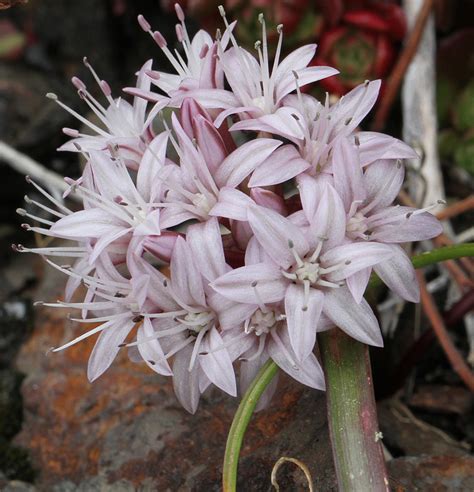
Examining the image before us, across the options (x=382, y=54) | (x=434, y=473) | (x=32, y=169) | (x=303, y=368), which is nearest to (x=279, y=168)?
(x=303, y=368)

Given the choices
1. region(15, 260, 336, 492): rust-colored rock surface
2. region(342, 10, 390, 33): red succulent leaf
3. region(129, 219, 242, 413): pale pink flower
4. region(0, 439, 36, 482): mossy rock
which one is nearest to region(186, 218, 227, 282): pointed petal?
region(129, 219, 242, 413): pale pink flower

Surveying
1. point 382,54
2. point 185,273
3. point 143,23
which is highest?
point 143,23

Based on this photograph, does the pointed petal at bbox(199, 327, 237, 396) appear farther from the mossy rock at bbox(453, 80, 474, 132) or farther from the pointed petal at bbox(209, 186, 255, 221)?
the mossy rock at bbox(453, 80, 474, 132)

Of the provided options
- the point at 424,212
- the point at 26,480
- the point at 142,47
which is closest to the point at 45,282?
the point at 26,480

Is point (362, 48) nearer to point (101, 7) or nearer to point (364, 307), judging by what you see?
point (101, 7)

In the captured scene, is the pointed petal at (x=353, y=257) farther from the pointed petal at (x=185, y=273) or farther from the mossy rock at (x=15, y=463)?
the mossy rock at (x=15, y=463)

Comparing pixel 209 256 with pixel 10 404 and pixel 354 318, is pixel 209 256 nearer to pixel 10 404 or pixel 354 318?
pixel 354 318
